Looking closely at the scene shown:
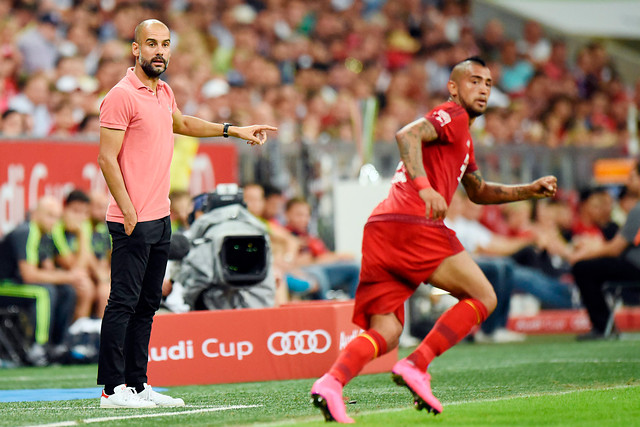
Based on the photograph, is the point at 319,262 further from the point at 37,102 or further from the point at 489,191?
the point at 489,191

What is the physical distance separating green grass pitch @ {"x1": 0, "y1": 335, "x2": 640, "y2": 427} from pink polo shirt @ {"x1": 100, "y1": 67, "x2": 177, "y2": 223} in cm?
114

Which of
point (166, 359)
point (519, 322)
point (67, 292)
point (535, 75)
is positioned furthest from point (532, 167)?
point (166, 359)

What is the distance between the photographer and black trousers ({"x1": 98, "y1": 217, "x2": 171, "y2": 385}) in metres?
6.34

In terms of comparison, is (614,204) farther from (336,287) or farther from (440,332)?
(440,332)

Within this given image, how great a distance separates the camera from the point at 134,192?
6348 millimetres

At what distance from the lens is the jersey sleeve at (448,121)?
5832mm

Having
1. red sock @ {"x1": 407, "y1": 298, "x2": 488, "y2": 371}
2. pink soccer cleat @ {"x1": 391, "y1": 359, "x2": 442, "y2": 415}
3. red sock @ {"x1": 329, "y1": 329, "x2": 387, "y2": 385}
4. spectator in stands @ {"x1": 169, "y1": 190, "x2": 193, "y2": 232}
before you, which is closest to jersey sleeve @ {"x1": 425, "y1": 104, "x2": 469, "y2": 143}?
red sock @ {"x1": 407, "y1": 298, "x2": 488, "y2": 371}

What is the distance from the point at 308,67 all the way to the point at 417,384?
11.6m

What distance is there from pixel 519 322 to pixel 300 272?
3443 millimetres

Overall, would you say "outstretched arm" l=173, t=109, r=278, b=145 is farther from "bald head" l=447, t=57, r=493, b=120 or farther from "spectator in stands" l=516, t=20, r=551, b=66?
"spectator in stands" l=516, t=20, r=551, b=66

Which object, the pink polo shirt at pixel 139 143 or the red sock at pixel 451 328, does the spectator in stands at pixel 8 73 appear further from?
the red sock at pixel 451 328

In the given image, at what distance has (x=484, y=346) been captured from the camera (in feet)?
39.5

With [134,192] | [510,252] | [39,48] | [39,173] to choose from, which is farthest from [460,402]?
[39,48]

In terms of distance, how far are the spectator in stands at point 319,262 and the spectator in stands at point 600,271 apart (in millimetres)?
2508
